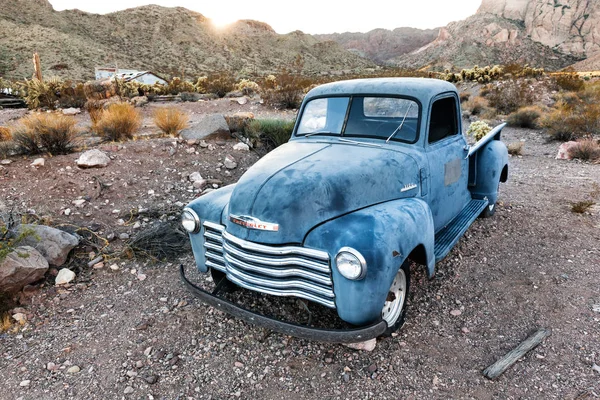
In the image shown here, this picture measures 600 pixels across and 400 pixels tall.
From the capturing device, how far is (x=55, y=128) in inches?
250

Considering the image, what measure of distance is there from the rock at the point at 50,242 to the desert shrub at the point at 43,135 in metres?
2.83

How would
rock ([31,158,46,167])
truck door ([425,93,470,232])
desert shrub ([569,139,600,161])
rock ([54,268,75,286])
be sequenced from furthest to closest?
1. desert shrub ([569,139,600,161])
2. rock ([31,158,46,167])
3. rock ([54,268,75,286])
4. truck door ([425,93,470,232])

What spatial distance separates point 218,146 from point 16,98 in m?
14.9

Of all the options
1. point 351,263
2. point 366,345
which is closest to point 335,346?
point 366,345

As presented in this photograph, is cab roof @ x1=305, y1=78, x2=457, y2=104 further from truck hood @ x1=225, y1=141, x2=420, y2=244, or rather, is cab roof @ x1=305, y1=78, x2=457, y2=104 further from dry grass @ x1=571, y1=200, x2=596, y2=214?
dry grass @ x1=571, y1=200, x2=596, y2=214

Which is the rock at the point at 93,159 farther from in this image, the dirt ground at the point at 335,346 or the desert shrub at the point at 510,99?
the desert shrub at the point at 510,99

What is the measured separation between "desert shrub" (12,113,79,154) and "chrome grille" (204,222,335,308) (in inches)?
207

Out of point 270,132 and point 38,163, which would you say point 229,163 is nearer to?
point 270,132

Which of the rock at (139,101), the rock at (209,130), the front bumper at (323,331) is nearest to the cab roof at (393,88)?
the front bumper at (323,331)

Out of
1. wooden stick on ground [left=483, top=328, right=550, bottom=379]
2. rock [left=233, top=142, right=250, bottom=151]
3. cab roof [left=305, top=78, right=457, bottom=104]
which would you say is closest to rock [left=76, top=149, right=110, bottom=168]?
rock [left=233, top=142, right=250, bottom=151]

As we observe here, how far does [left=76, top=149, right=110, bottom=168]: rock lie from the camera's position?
19.8 ft

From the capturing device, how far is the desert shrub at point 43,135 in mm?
6188

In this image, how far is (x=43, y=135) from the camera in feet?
20.6

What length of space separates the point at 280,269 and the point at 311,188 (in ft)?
1.98
